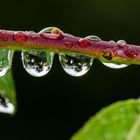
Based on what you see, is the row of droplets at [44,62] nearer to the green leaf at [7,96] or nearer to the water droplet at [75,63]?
the water droplet at [75,63]

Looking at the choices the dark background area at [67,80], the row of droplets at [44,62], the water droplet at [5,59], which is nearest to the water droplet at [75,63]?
the row of droplets at [44,62]

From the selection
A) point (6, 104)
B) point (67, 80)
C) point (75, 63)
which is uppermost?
point (75, 63)

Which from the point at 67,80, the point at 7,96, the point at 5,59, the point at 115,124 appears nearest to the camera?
the point at 115,124

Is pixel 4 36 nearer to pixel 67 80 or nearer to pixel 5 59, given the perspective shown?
pixel 5 59

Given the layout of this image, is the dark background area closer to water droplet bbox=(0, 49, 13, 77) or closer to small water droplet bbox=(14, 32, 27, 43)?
water droplet bbox=(0, 49, 13, 77)

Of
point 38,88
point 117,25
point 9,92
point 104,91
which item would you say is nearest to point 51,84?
point 38,88

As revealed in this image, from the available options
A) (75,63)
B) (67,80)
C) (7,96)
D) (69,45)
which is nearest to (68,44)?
(69,45)
